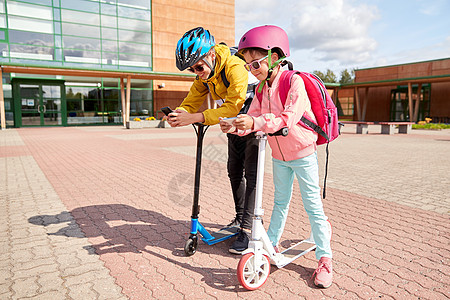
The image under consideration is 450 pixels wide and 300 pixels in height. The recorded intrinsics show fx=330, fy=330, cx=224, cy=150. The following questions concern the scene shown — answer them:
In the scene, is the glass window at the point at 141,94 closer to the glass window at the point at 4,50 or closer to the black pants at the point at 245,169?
the glass window at the point at 4,50

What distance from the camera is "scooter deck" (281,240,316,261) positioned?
9.35ft

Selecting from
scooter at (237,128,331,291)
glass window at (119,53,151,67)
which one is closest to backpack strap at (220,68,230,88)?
scooter at (237,128,331,291)

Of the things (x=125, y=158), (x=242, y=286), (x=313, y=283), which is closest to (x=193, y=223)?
(x=242, y=286)

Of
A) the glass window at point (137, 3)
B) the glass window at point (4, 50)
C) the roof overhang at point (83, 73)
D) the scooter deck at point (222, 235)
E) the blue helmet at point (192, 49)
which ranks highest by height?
the glass window at point (137, 3)

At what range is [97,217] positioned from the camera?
162 inches

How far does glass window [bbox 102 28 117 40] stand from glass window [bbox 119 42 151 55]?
2.52 ft

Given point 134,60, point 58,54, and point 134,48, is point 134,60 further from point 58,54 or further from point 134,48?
point 58,54

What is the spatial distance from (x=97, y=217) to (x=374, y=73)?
37727mm

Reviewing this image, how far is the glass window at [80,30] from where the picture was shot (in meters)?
25.8

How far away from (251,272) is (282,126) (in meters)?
1.08

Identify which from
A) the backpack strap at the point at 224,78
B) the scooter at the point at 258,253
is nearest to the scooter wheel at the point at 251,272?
the scooter at the point at 258,253

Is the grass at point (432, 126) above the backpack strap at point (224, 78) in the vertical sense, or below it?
below

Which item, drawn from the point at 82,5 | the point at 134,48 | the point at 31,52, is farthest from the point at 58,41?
the point at 134,48

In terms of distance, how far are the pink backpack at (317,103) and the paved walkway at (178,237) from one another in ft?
3.86
